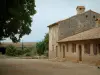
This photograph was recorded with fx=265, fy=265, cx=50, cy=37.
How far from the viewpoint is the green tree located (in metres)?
17.7

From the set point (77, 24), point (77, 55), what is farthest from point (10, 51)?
point (77, 55)

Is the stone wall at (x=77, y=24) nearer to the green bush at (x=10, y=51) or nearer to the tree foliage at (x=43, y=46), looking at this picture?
the tree foliage at (x=43, y=46)

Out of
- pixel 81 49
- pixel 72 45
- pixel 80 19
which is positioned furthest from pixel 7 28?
pixel 80 19

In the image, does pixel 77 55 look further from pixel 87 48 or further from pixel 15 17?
pixel 15 17

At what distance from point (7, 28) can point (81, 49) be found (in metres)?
14.3

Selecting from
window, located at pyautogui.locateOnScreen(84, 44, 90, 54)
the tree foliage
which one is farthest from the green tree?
the tree foliage

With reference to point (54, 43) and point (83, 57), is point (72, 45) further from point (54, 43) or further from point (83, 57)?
point (54, 43)

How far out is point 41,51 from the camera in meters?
59.8

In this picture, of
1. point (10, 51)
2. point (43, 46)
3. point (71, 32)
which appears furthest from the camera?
point (10, 51)

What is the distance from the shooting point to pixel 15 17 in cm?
2028

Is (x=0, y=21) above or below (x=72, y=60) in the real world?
above

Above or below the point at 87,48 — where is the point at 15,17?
above

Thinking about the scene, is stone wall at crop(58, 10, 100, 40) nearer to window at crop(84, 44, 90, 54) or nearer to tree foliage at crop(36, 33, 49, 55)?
→ window at crop(84, 44, 90, 54)

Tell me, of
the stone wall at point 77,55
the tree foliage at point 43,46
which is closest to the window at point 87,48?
the stone wall at point 77,55
